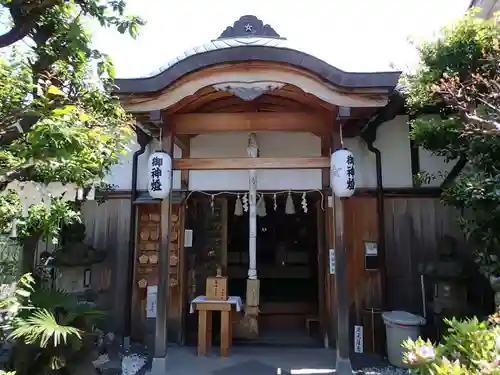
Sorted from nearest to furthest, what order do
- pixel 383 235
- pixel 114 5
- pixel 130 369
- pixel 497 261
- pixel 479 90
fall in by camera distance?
pixel 114 5
pixel 497 261
pixel 479 90
pixel 130 369
pixel 383 235

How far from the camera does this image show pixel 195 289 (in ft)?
29.0

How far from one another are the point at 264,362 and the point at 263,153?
13.1ft

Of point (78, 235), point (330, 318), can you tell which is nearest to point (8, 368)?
point (78, 235)

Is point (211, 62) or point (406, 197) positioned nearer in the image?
point (211, 62)

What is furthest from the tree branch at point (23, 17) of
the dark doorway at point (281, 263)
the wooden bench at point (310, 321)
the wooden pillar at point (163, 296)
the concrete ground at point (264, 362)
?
the wooden bench at point (310, 321)

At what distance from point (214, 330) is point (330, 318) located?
2.59 m

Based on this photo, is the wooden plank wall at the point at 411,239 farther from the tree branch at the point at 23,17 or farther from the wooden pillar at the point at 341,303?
the tree branch at the point at 23,17

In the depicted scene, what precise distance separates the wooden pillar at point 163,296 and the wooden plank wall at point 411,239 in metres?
4.29

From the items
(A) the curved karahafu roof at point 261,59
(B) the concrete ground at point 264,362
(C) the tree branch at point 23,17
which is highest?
(A) the curved karahafu roof at point 261,59

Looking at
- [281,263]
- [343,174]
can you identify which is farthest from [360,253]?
[281,263]

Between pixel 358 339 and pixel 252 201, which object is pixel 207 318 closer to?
pixel 252 201

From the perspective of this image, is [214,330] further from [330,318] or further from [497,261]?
[497,261]

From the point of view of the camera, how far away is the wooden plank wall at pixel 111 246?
8461mm

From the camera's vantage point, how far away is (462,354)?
13.6 ft
